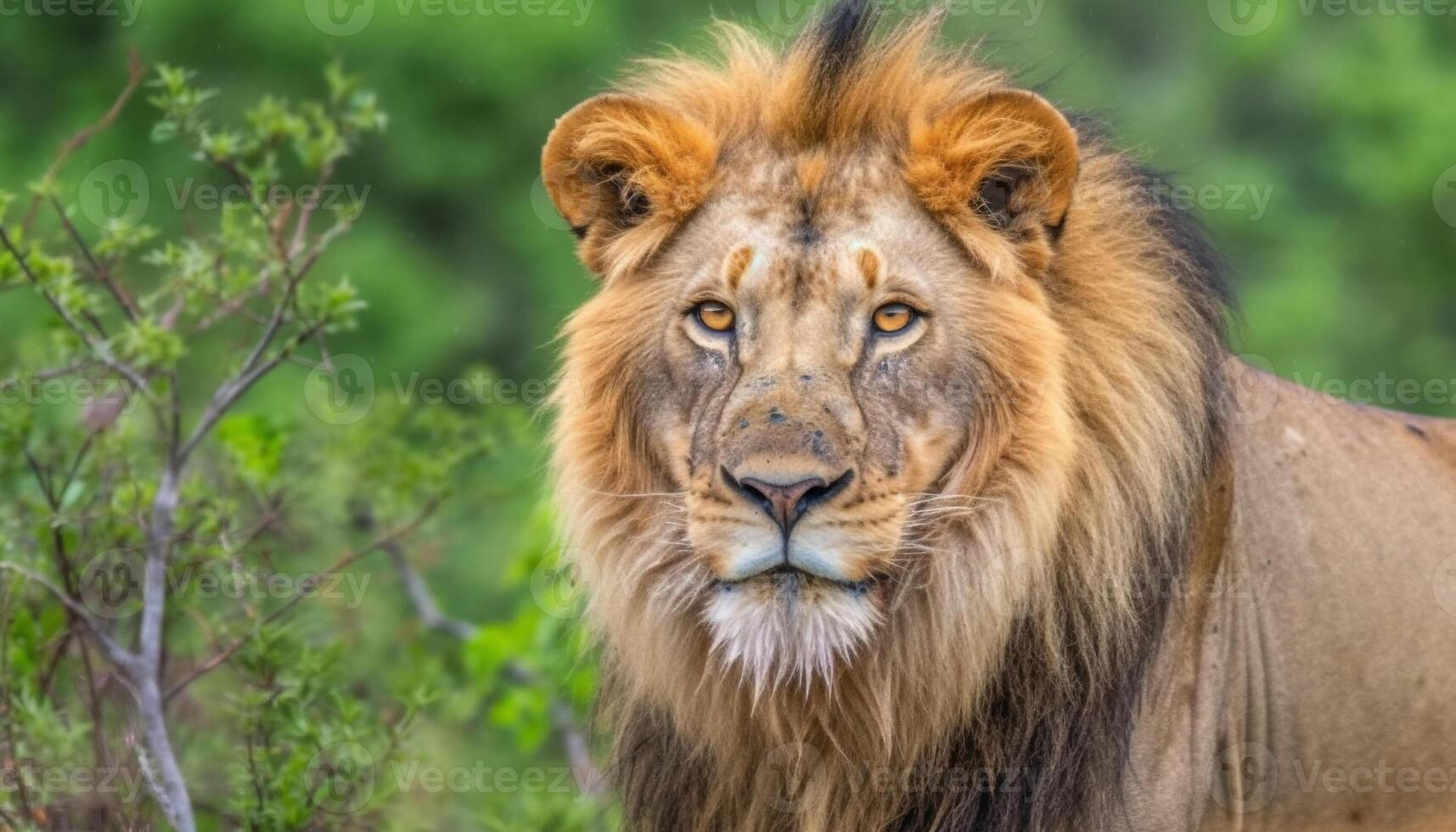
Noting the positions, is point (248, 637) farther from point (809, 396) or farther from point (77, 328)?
point (809, 396)

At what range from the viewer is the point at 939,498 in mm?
4012

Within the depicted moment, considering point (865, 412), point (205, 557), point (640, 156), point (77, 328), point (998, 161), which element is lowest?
point (205, 557)

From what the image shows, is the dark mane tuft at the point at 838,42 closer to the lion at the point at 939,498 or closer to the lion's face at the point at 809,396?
the lion at the point at 939,498

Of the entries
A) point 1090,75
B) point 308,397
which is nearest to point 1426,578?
point 308,397

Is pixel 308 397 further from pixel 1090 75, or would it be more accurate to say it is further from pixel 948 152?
pixel 1090 75

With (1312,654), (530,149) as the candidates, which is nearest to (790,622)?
(1312,654)

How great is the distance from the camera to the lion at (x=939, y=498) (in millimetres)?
3967

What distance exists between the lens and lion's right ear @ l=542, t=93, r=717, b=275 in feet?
14.0

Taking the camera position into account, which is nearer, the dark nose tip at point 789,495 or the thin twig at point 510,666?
the dark nose tip at point 789,495

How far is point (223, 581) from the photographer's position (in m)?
5.52

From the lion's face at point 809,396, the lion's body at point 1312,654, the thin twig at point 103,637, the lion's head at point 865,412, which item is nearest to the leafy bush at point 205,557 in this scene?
the thin twig at point 103,637

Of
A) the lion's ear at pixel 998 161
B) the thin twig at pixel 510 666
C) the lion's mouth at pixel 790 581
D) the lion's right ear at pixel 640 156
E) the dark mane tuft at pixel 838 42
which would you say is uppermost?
the dark mane tuft at pixel 838 42

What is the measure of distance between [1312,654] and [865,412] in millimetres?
1247

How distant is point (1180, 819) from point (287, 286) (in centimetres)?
265
